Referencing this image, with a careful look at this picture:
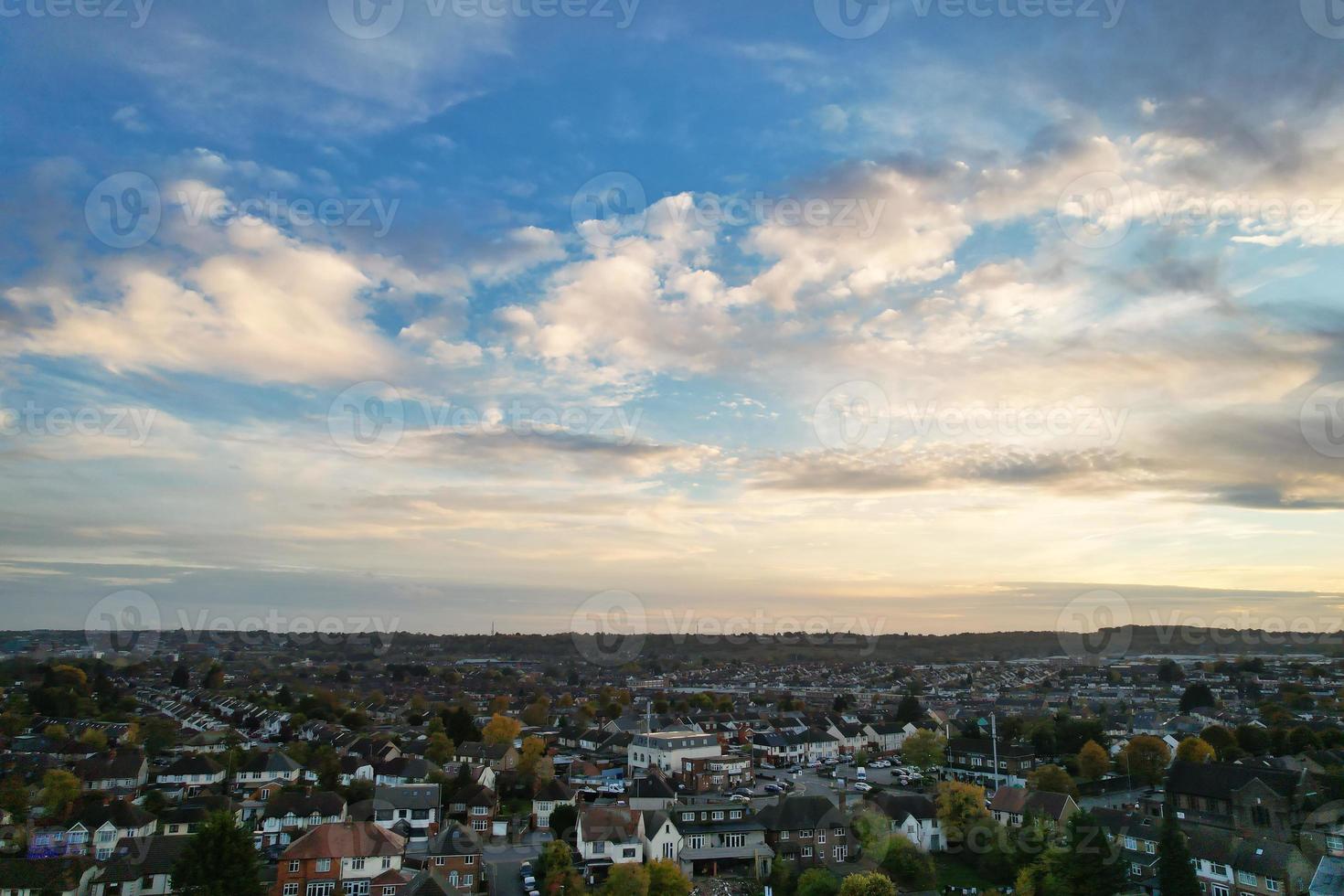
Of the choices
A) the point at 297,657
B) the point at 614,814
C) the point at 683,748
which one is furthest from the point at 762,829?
the point at 297,657

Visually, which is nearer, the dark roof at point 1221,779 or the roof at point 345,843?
the roof at point 345,843

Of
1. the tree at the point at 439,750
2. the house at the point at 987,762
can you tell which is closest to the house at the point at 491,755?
the tree at the point at 439,750

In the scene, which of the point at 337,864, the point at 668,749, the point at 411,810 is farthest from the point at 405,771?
the point at 668,749

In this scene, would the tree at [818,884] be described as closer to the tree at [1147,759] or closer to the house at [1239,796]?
the house at [1239,796]

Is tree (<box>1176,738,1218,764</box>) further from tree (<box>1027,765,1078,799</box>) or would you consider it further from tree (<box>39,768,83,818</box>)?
tree (<box>39,768,83,818</box>)

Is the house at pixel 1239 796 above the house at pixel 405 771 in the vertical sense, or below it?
above

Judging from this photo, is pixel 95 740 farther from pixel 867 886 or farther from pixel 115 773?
pixel 867 886
